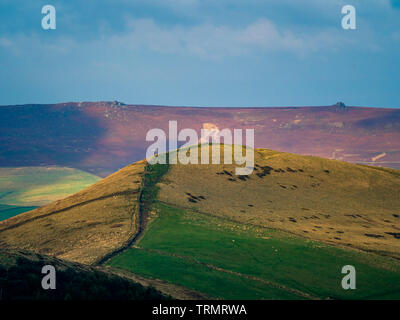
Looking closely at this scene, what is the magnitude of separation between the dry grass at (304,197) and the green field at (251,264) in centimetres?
712

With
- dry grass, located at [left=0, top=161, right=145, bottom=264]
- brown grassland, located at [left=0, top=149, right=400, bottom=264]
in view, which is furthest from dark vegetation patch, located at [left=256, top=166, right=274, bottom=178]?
dry grass, located at [left=0, top=161, right=145, bottom=264]

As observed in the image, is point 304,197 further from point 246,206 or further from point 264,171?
point 246,206

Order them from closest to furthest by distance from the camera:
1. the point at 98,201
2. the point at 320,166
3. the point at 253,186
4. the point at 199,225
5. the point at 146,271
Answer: the point at 146,271 → the point at 199,225 → the point at 98,201 → the point at 253,186 → the point at 320,166

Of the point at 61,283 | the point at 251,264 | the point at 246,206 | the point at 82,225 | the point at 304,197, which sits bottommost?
the point at 251,264

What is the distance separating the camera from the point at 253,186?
99.1 meters

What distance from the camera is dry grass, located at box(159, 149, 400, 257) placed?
73812 mm

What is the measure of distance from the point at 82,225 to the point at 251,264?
28.7 m

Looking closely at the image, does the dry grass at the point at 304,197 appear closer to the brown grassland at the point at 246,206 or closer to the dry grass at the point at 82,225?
Result: the brown grassland at the point at 246,206

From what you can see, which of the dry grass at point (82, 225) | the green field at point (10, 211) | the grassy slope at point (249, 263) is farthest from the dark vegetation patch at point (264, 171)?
the green field at point (10, 211)

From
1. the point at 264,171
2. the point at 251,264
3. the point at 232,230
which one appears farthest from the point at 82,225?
the point at 264,171

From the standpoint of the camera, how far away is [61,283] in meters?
33.4

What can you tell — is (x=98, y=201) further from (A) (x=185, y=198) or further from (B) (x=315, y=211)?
(B) (x=315, y=211)

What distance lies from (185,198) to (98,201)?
1569cm
